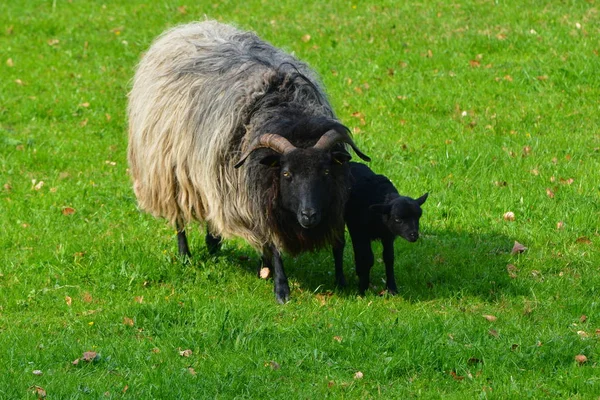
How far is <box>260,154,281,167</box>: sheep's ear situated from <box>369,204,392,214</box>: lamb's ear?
2.84ft

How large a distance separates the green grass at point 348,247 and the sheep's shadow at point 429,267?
32 millimetres

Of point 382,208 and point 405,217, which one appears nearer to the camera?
point 405,217

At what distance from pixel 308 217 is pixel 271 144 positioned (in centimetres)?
67

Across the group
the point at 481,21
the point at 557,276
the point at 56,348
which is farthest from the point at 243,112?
the point at 481,21

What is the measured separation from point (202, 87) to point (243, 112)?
2.59 feet

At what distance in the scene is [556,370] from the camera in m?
6.52

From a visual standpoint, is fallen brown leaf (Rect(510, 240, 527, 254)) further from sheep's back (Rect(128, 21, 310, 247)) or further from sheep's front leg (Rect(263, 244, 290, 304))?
sheep's back (Rect(128, 21, 310, 247))

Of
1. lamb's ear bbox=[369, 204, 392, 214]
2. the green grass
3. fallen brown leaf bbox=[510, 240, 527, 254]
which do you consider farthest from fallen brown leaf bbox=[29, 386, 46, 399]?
fallen brown leaf bbox=[510, 240, 527, 254]

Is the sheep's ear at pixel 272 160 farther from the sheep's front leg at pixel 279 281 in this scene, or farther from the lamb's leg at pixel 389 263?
the lamb's leg at pixel 389 263

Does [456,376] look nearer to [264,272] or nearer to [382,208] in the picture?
[382,208]

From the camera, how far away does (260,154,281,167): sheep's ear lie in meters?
7.83

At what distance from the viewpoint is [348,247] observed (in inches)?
392

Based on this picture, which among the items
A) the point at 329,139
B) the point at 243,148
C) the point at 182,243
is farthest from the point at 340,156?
the point at 182,243

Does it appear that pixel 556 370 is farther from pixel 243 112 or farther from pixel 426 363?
pixel 243 112
